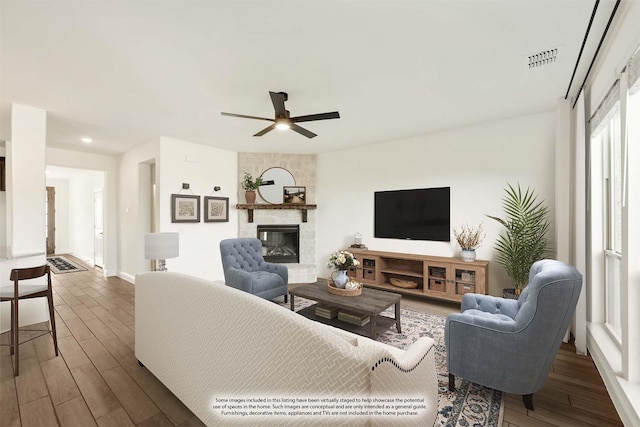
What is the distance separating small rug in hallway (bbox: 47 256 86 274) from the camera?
20.1 feet

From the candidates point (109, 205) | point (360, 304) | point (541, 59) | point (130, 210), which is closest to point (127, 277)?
point (130, 210)

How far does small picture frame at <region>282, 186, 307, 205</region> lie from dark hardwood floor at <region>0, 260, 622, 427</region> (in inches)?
129

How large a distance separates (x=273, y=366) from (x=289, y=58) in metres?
2.16

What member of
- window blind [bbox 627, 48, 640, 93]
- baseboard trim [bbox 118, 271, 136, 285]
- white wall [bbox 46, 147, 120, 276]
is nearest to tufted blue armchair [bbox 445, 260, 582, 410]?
window blind [bbox 627, 48, 640, 93]

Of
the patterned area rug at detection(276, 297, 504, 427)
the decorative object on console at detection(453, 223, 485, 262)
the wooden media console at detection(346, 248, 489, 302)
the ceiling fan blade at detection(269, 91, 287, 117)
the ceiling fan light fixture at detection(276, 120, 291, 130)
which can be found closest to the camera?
the patterned area rug at detection(276, 297, 504, 427)

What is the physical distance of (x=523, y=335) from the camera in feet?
5.60

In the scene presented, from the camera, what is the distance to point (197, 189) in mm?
4867

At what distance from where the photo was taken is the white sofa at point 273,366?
0.97 m

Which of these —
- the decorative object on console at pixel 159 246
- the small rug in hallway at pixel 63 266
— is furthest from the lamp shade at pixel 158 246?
the small rug in hallway at pixel 63 266

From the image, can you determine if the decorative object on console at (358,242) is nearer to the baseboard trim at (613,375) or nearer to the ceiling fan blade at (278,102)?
the ceiling fan blade at (278,102)

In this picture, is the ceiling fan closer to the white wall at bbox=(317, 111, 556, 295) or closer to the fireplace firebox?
the white wall at bbox=(317, 111, 556, 295)

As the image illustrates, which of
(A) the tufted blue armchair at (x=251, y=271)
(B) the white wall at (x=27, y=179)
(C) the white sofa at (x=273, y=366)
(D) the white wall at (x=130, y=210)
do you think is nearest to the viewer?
(C) the white sofa at (x=273, y=366)

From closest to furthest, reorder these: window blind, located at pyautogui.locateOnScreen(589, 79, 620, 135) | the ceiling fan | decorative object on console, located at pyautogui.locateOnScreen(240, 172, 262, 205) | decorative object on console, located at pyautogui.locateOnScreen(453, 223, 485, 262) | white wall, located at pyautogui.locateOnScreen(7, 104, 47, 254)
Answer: window blind, located at pyautogui.locateOnScreen(589, 79, 620, 135), the ceiling fan, white wall, located at pyautogui.locateOnScreen(7, 104, 47, 254), decorative object on console, located at pyautogui.locateOnScreen(453, 223, 485, 262), decorative object on console, located at pyautogui.locateOnScreen(240, 172, 262, 205)

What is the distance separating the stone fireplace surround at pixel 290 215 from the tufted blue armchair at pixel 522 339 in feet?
12.0
